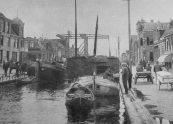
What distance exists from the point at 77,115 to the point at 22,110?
235cm

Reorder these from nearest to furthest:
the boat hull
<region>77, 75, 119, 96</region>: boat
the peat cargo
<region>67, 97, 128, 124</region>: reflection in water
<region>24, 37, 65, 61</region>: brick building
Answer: <region>67, 97, 128, 124</region>: reflection in water → the boat hull → <region>77, 75, 119, 96</region>: boat → the peat cargo → <region>24, 37, 65, 61</region>: brick building

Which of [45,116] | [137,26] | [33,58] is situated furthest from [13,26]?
[45,116]

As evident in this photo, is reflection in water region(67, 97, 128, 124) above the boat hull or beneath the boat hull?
beneath

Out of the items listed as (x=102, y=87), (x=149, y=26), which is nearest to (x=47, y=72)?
(x=102, y=87)

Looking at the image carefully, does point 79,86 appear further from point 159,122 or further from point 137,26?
point 137,26

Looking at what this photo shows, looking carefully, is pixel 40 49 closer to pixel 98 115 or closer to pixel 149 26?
pixel 149 26

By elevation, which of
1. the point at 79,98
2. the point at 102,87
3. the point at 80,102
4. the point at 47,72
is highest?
the point at 47,72

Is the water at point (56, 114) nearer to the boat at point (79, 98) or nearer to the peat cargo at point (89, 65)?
the boat at point (79, 98)

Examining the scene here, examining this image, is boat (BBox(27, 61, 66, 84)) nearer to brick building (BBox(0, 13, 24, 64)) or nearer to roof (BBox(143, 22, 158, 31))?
brick building (BBox(0, 13, 24, 64))

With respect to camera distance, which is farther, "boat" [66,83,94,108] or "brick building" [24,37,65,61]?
"brick building" [24,37,65,61]

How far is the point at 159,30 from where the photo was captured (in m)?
34.8

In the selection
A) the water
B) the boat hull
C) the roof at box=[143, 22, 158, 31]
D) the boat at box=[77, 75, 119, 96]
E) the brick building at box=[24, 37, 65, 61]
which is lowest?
the water

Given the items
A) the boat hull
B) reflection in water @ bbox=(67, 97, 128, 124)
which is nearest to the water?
reflection in water @ bbox=(67, 97, 128, 124)

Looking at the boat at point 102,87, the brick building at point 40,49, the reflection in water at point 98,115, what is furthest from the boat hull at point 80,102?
the brick building at point 40,49
